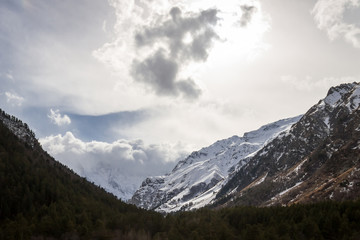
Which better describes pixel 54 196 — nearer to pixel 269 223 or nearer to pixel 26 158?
pixel 26 158

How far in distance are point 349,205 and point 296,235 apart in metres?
29.0

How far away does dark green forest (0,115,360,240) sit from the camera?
9731cm

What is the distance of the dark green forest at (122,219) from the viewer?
319 ft

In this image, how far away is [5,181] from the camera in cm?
13988

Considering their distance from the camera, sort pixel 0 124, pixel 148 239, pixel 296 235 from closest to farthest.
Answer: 1. pixel 296 235
2. pixel 148 239
3. pixel 0 124

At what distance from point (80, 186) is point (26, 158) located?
1225 inches

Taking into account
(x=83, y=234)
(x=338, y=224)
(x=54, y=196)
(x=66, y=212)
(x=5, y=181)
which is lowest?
(x=338, y=224)

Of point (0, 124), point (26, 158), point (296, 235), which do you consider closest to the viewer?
point (296, 235)

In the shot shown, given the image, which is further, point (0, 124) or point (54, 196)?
point (0, 124)

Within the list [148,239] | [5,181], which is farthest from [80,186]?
[148,239]

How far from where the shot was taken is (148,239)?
101562 mm

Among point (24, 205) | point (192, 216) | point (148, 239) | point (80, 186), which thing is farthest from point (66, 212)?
point (80, 186)

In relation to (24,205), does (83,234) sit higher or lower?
lower

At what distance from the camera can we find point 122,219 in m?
122
